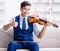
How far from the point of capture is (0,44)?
2494 millimetres

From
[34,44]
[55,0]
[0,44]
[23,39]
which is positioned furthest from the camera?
[55,0]

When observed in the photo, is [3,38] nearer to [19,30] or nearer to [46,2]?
[19,30]

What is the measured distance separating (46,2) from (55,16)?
506 millimetres

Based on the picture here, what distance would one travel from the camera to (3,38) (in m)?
2.51

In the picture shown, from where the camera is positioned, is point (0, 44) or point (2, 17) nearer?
point (0, 44)

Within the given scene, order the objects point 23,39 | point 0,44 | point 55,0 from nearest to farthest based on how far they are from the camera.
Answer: point 23,39 → point 0,44 → point 55,0

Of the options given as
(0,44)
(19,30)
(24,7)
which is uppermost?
(24,7)

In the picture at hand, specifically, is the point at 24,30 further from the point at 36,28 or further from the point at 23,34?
the point at 36,28

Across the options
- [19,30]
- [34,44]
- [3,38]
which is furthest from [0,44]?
[34,44]

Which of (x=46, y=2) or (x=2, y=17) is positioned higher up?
(x=46, y=2)

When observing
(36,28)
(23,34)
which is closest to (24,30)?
(23,34)

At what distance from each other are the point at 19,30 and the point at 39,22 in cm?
27

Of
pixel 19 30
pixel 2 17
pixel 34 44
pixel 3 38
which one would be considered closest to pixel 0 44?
pixel 3 38

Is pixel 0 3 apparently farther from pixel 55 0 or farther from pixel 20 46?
pixel 20 46
